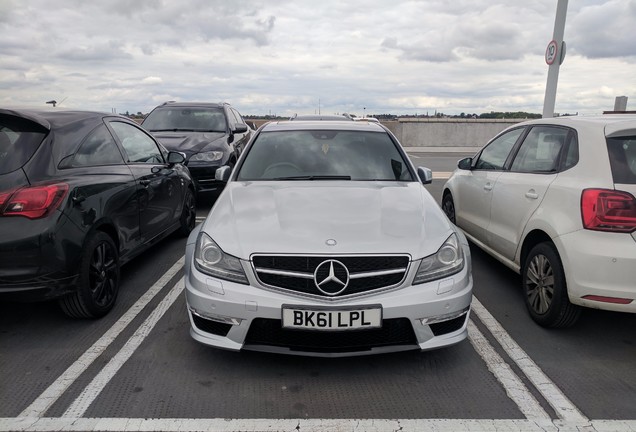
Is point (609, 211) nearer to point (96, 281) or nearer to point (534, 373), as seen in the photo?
point (534, 373)

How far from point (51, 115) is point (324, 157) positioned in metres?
2.15

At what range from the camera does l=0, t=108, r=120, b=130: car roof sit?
340cm

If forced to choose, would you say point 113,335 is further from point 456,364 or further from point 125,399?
point 456,364

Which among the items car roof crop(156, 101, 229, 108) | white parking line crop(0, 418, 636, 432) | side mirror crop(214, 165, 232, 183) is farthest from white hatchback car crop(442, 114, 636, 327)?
car roof crop(156, 101, 229, 108)

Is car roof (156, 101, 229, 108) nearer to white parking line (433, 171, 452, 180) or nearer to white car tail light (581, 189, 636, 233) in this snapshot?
white parking line (433, 171, 452, 180)

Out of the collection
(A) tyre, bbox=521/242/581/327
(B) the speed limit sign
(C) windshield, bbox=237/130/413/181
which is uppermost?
(B) the speed limit sign

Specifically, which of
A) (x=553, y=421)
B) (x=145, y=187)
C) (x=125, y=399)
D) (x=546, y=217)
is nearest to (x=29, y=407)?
(x=125, y=399)

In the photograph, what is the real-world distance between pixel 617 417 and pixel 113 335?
3180 mm

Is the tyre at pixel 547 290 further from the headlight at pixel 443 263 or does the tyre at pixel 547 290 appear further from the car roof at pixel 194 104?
the car roof at pixel 194 104

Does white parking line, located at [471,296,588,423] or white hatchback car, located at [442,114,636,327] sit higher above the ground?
white hatchback car, located at [442,114,636,327]

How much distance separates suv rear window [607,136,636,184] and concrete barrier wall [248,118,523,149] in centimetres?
2028

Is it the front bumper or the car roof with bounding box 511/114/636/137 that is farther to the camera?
the car roof with bounding box 511/114/636/137

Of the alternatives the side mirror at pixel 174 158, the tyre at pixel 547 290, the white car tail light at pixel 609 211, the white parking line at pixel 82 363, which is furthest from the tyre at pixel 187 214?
the white car tail light at pixel 609 211

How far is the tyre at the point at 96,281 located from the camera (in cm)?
342
